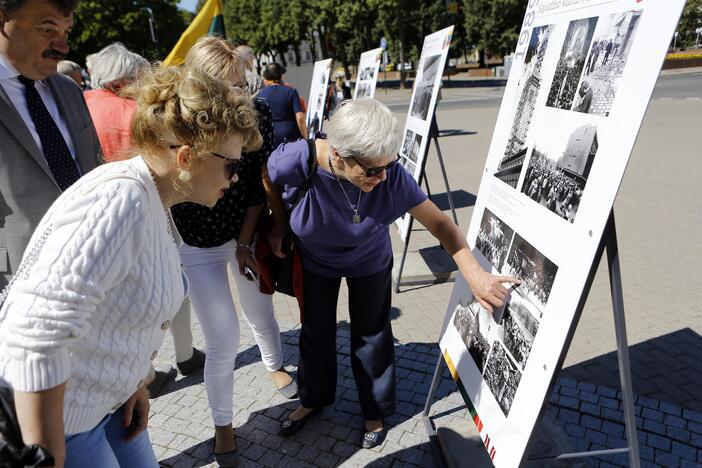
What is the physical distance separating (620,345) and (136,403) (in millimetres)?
1562

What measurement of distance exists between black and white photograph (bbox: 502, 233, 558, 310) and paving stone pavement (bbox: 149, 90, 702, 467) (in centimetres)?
129

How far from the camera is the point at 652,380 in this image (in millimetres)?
2992

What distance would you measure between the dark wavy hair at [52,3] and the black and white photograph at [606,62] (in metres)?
1.67

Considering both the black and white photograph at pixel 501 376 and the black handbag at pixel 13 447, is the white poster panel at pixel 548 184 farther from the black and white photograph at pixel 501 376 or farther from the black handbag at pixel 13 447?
the black handbag at pixel 13 447

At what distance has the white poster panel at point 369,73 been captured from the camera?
6574 mm

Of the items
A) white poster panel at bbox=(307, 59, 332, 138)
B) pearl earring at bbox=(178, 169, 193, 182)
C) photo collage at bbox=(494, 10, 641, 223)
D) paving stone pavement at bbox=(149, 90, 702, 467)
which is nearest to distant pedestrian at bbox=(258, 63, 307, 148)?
white poster panel at bbox=(307, 59, 332, 138)

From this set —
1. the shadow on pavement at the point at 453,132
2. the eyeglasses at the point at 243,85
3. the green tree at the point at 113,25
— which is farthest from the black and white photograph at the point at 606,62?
the green tree at the point at 113,25

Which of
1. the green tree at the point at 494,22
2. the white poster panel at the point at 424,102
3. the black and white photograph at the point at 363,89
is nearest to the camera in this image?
the white poster panel at the point at 424,102

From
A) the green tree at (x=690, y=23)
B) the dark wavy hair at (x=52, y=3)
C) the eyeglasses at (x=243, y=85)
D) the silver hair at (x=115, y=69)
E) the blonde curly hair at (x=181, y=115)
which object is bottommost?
the silver hair at (x=115, y=69)

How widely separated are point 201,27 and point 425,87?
2293 mm

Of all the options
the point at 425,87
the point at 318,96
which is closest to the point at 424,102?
the point at 425,87

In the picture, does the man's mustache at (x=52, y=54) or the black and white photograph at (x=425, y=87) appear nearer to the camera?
the man's mustache at (x=52, y=54)

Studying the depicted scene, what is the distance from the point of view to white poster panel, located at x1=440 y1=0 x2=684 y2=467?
1.25m

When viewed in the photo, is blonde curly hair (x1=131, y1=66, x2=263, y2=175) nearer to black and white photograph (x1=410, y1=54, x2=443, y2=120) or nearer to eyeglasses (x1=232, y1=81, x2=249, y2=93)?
eyeglasses (x1=232, y1=81, x2=249, y2=93)
